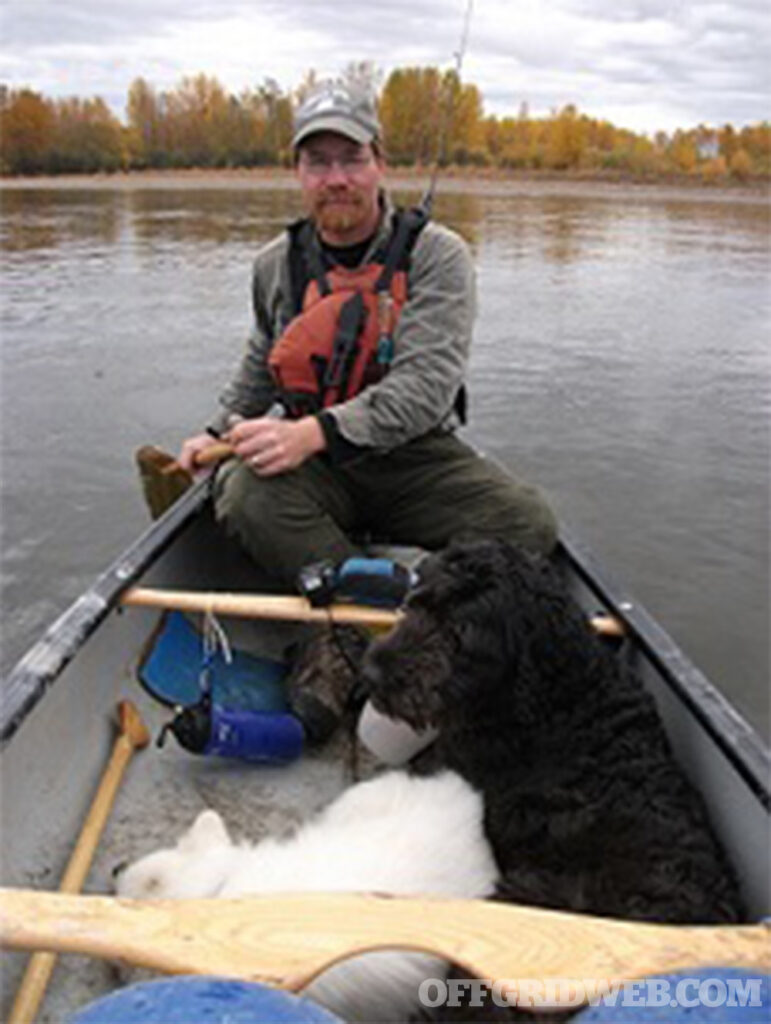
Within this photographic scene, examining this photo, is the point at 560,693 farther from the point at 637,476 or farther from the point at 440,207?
the point at 440,207

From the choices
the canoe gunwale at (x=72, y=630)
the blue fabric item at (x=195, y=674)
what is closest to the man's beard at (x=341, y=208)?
the canoe gunwale at (x=72, y=630)

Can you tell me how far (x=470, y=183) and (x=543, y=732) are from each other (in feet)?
179

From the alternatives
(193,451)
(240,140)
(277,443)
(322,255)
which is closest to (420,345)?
(322,255)

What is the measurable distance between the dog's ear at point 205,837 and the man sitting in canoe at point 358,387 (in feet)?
4.02

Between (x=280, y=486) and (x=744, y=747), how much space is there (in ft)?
6.24

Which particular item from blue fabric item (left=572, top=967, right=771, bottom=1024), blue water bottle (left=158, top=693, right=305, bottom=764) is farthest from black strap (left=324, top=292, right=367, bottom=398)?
blue fabric item (left=572, top=967, right=771, bottom=1024)

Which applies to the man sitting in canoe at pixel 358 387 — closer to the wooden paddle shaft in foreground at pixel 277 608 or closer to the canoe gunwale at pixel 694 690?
the wooden paddle shaft in foreground at pixel 277 608

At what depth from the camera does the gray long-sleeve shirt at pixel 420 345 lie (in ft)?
12.0

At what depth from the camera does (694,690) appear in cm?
263

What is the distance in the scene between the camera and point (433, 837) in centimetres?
236

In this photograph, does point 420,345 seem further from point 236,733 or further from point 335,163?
point 236,733

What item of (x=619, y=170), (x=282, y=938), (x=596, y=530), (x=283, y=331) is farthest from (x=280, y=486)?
(x=619, y=170)

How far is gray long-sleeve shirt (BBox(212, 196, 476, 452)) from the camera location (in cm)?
367

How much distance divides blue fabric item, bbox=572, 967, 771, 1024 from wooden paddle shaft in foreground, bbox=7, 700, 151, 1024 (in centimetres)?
97
